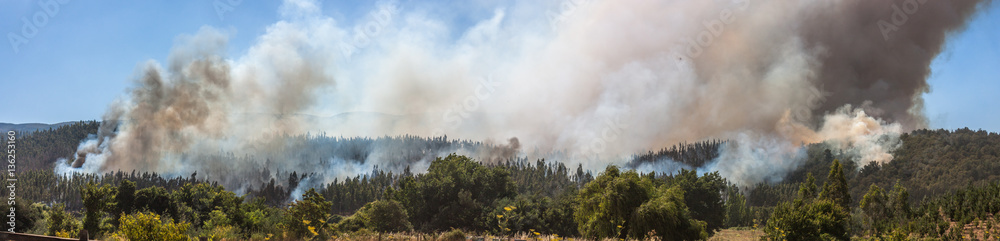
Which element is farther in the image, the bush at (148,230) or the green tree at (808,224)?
the green tree at (808,224)

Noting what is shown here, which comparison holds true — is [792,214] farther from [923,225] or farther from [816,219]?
[923,225]

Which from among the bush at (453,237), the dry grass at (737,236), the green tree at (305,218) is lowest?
the dry grass at (737,236)

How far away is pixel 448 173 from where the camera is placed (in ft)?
239

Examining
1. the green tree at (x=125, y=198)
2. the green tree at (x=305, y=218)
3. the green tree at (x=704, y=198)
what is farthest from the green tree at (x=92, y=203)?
the green tree at (x=704, y=198)

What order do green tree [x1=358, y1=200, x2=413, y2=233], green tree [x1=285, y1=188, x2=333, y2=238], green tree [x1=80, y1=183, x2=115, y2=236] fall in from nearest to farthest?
green tree [x1=285, y1=188, x2=333, y2=238], green tree [x1=80, y1=183, x2=115, y2=236], green tree [x1=358, y1=200, x2=413, y2=233]

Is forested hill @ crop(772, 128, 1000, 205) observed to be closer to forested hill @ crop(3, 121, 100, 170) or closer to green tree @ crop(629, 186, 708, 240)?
green tree @ crop(629, 186, 708, 240)

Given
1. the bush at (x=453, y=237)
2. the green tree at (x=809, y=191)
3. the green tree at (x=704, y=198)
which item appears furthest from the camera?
the green tree at (x=704, y=198)

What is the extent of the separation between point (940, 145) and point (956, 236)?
565 feet

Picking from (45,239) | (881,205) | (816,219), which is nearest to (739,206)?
(881,205)

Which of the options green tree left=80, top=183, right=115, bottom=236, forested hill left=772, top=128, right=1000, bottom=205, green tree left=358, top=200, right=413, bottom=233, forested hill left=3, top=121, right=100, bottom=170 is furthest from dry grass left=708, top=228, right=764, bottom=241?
forested hill left=3, top=121, right=100, bottom=170

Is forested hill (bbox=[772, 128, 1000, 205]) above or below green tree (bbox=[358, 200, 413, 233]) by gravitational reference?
above

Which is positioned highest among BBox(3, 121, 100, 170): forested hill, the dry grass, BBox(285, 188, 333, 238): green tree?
BBox(3, 121, 100, 170): forested hill

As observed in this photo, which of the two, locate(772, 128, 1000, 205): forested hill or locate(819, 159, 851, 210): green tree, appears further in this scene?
locate(772, 128, 1000, 205): forested hill

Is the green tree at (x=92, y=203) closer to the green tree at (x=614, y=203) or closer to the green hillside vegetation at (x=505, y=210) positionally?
the green hillside vegetation at (x=505, y=210)
